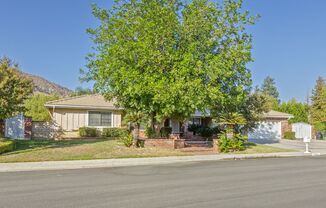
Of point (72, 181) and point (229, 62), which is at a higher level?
point (229, 62)

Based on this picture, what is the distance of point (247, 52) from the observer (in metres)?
20.9

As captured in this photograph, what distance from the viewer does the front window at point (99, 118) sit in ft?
96.3

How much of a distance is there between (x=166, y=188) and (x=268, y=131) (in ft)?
99.0

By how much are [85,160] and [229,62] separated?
402 inches

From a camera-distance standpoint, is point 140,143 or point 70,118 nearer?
point 140,143

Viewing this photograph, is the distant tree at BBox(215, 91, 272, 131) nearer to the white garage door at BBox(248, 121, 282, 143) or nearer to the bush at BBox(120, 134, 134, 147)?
the bush at BBox(120, 134, 134, 147)

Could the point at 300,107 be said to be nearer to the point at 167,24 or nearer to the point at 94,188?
the point at 167,24

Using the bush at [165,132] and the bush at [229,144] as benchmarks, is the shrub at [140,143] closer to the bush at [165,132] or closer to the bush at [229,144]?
the bush at [165,132]

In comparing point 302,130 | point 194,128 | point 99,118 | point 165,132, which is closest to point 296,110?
point 302,130

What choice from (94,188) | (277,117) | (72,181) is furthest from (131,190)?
(277,117)

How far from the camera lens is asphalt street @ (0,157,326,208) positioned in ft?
25.0

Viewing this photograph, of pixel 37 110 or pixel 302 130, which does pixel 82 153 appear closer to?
pixel 37 110

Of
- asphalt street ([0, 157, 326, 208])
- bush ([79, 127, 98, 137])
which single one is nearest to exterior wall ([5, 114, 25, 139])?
bush ([79, 127, 98, 137])

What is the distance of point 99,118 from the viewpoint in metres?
29.6
